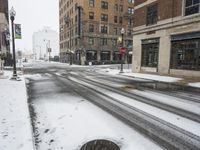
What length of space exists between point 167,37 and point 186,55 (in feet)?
9.79

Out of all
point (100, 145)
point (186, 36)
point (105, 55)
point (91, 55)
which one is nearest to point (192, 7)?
point (186, 36)

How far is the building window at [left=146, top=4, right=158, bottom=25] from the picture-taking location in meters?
21.1

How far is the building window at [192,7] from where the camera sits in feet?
53.7

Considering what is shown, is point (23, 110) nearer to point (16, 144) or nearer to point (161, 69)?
point (16, 144)

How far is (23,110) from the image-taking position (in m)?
6.31

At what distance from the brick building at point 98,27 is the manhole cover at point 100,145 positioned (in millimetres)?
40378

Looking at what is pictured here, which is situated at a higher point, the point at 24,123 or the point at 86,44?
the point at 86,44

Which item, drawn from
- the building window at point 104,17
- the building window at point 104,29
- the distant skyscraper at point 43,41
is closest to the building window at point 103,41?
the building window at point 104,29

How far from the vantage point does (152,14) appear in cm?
2169

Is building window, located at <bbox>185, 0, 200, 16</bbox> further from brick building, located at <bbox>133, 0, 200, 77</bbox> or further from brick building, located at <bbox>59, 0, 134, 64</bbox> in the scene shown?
brick building, located at <bbox>59, 0, 134, 64</bbox>

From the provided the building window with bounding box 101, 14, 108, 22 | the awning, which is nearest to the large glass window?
the awning

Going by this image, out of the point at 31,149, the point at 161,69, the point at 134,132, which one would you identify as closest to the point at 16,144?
the point at 31,149

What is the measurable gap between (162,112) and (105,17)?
44.2m

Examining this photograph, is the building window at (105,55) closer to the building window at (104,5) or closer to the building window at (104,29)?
the building window at (104,29)
